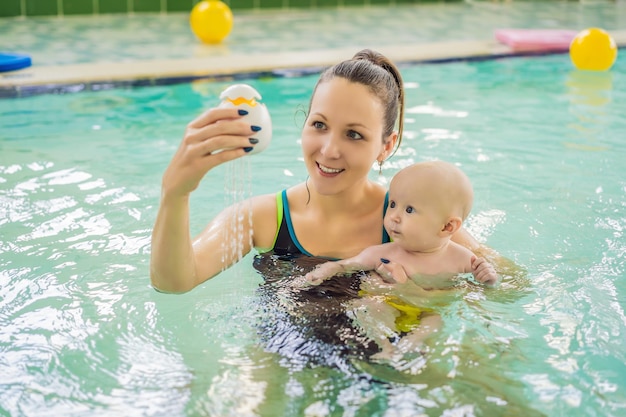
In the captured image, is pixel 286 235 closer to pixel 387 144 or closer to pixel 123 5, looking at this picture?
pixel 387 144

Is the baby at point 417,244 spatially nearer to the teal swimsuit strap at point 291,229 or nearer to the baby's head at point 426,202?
the baby's head at point 426,202

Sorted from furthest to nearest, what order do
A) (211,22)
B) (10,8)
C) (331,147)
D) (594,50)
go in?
(10,8), (211,22), (594,50), (331,147)

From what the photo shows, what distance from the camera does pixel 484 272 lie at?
3207mm

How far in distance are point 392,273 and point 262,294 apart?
0.53m

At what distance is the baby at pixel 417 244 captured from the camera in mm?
3131

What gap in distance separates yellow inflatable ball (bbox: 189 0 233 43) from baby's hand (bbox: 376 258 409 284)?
717 cm

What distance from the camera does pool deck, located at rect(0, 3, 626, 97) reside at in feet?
26.1

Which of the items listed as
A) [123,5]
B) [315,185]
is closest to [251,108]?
[315,185]

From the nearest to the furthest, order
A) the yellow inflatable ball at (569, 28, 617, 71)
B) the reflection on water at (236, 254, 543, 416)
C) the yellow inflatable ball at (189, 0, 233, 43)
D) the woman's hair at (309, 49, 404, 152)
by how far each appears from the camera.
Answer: the reflection on water at (236, 254, 543, 416) → the woman's hair at (309, 49, 404, 152) → the yellow inflatable ball at (569, 28, 617, 71) → the yellow inflatable ball at (189, 0, 233, 43)

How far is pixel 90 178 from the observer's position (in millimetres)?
5336

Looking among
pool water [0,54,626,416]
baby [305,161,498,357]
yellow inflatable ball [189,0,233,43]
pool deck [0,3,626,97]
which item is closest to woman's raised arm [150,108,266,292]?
pool water [0,54,626,416]

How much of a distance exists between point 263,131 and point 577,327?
1.62m

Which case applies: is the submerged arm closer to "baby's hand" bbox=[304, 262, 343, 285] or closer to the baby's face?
"baby's hand" bbox=[304, 262, 343, 285]

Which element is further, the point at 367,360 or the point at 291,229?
the point at 291,229
